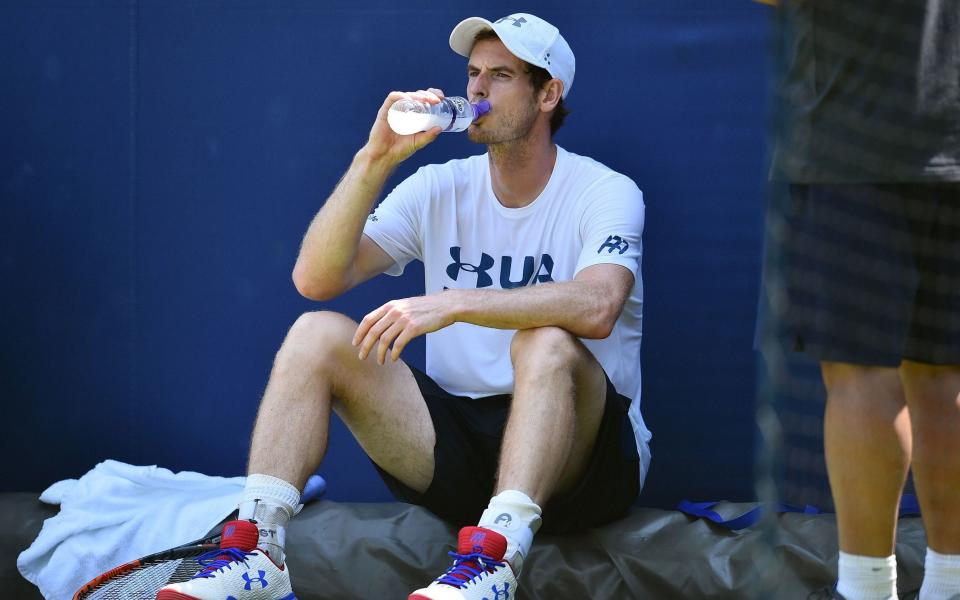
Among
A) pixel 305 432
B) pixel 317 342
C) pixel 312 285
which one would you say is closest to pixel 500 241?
pixel 312 285

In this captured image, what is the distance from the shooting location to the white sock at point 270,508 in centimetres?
233

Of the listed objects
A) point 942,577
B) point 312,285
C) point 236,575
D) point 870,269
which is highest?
point 870,269

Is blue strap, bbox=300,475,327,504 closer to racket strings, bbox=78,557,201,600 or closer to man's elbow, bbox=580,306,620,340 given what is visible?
racket strings, bbox=78,557,201,600

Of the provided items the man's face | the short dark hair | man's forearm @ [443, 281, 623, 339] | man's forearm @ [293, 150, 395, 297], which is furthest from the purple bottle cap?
A: man's forearm @ [443, 281, 623, 339]

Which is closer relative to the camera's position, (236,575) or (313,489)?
(236,575)

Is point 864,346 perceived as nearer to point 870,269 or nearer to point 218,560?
point 870,269

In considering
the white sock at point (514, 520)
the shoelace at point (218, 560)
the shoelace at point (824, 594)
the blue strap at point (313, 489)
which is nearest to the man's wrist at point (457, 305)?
the white sock at point (514, 520)

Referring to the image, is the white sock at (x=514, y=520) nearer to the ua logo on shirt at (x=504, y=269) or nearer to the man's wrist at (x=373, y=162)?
the ua logo on shirt at (x=504, y=269)

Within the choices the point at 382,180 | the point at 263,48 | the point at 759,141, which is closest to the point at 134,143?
the point at 263,48

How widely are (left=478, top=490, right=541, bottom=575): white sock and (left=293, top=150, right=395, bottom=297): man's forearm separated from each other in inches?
26.7

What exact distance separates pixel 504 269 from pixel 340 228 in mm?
372

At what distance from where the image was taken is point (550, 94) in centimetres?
295

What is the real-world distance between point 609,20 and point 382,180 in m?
0.78

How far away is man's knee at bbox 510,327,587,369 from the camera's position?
7.86ft
